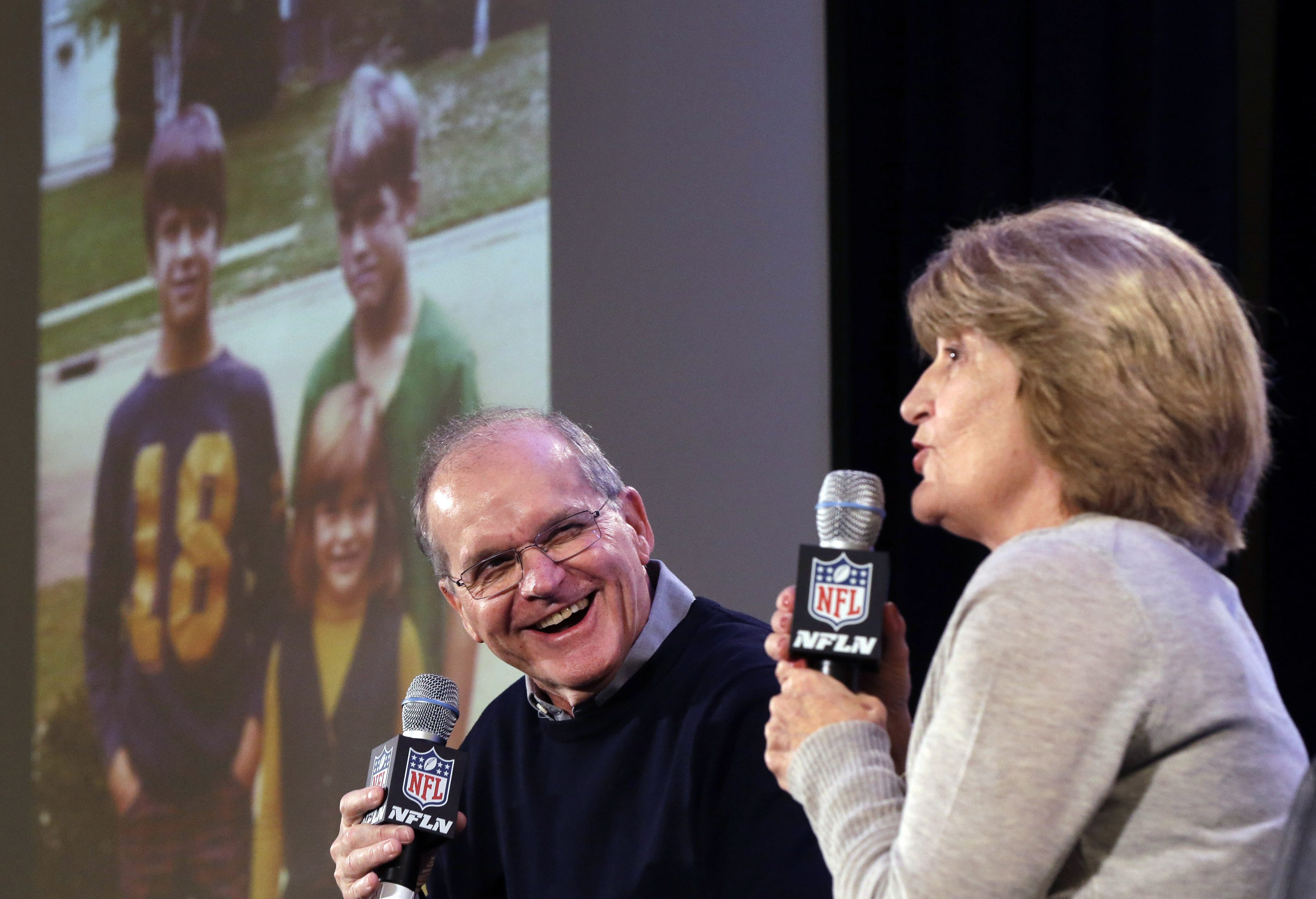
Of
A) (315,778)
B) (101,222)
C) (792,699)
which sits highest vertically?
(101,222)

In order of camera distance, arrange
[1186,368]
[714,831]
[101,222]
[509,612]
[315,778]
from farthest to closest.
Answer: [101,222] → [315,778] → [509,612] → [714,831] → [1186,368]

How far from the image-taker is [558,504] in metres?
1.73

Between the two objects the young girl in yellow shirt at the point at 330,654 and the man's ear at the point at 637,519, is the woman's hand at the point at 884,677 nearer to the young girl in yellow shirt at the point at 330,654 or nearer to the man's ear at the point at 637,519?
the man's ear at the point at 637,519

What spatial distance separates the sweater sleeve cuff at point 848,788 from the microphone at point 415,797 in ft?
1.79

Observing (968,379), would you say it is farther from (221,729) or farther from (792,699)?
(221,729)

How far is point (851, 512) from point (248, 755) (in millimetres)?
2817

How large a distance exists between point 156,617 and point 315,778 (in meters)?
0.67

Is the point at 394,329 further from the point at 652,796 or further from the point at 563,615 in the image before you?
the point at 652,796

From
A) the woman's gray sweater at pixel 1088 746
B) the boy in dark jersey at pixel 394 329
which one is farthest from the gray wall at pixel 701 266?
the woman's gray sweater at pixel 1088 746

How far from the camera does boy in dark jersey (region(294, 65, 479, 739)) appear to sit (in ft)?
11.6

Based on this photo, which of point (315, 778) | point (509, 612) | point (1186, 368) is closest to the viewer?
point (1186, 368)

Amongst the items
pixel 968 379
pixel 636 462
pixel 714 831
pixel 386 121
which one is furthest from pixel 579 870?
pixel 386 121

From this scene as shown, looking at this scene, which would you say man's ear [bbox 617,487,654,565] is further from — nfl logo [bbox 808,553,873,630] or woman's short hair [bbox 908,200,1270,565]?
woman's short hair [bbox 908,200,1270,565]

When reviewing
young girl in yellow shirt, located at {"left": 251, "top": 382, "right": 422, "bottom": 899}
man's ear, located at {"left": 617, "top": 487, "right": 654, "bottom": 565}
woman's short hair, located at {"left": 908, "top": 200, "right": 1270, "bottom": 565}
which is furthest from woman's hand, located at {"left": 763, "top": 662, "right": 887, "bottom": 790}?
young girl in yellow shirt, located at {"left": 251, "top": 382, "right": 422, "bottom": 899}
